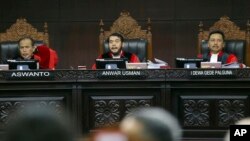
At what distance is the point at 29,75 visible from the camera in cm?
402

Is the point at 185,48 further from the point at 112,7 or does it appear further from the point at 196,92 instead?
the point at 196,92

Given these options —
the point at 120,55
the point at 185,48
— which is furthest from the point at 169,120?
the point at 185,48

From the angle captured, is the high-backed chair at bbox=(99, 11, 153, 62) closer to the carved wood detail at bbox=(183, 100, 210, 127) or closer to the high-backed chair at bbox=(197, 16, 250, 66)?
the high-backed chair at bbox=(197, 16, 250, 66)

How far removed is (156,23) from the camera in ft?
24.1

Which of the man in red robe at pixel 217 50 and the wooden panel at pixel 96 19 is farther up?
the wooden panel at pixel 96 19

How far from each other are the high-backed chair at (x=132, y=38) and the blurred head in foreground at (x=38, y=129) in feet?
Answer: 15.8

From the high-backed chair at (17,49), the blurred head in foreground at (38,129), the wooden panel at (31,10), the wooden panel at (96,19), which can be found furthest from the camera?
the wooden panel at (31,10)

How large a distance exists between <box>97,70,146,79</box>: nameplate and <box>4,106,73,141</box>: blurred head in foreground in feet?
11.4

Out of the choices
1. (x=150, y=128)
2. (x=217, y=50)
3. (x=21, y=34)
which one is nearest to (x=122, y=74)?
(x=217, y=50)

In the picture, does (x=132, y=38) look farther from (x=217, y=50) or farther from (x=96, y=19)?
(x=96, y=19)

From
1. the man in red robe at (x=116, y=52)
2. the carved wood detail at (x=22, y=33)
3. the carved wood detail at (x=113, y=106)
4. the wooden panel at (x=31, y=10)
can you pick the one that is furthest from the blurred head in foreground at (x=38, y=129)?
the wooden panel at (x=31, y=10)

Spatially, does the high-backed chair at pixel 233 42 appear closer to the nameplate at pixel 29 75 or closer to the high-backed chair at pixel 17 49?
the high-backed chair at pixel 17 49

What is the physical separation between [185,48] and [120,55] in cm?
251

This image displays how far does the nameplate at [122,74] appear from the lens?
3961 mm
